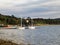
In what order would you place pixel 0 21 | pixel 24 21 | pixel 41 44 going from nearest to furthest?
pixel 41 44, pixel 24 21, pixel 0 21

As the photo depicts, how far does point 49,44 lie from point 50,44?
18cm

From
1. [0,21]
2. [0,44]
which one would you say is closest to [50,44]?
[0,44]

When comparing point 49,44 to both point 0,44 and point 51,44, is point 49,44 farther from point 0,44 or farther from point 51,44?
point 0,44

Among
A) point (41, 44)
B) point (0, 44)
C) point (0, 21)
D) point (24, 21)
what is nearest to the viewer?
point (0, 44)

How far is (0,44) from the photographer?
2800 cm

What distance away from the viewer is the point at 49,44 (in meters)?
37.0

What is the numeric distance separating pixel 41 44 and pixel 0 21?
164046 mm

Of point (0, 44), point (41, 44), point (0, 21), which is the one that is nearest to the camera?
point (0, 44)

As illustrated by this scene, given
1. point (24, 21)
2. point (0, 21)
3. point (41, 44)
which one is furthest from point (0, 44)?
point (0, 21)

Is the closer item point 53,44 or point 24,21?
point 53,44

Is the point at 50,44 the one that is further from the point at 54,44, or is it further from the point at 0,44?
the point at 0,44

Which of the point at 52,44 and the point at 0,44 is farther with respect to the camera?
the point at 52,44

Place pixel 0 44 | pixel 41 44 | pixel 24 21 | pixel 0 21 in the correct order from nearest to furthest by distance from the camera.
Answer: pixel 0 44
pixel 41 44
pixel 24 21
pixel 0 21

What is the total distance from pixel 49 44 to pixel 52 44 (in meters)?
0.52
